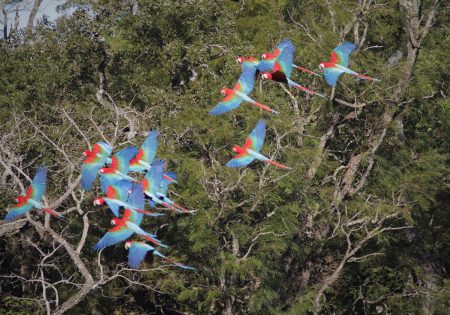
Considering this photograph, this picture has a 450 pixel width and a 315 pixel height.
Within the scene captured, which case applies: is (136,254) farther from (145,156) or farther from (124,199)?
(145,156)

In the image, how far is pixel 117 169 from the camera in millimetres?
10500

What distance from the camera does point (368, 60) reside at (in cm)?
1759

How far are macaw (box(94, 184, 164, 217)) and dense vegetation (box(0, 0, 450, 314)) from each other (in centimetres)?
370

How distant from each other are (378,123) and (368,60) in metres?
1.24

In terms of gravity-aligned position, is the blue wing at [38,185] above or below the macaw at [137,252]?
below

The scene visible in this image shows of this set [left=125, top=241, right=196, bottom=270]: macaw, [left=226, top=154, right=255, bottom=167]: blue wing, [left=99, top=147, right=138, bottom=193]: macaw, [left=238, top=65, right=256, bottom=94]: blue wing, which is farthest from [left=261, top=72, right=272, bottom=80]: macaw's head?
[left=125, top=241, right=196, bottom=270]: macaw

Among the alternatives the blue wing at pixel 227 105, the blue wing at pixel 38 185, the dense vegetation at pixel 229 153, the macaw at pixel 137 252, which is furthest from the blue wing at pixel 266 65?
the dense vegetation at pixel 229 153

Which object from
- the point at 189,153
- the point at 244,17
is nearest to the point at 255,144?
the point at 189,153

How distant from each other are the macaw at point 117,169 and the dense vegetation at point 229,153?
3.43 meters

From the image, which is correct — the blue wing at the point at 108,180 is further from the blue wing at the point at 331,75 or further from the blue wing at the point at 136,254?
the blue wing at the point at 331,75

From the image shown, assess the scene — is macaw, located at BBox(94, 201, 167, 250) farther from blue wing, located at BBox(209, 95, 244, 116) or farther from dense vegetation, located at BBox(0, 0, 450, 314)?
dense vegetation, located at BBox(0, 0, 450, 314)

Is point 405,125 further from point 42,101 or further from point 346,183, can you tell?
point 42,101

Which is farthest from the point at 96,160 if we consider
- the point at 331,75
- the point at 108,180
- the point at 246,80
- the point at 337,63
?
the point at 337,63

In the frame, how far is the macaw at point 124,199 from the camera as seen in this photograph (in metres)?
9.80
